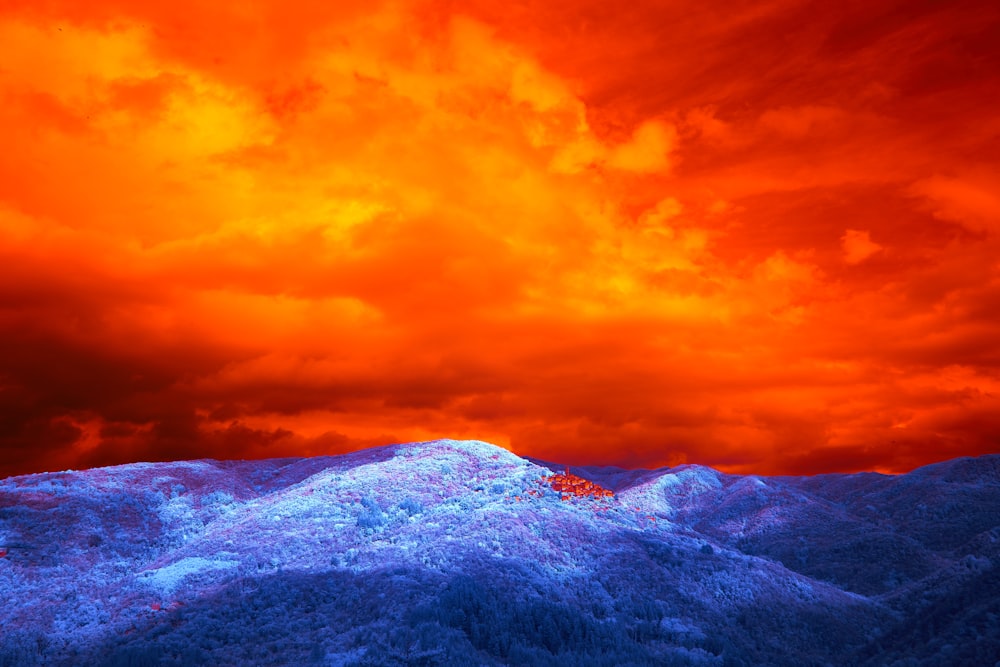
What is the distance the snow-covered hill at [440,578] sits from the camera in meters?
28.2

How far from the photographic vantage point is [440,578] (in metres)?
32.1

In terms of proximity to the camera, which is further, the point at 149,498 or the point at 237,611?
the point at 149,498

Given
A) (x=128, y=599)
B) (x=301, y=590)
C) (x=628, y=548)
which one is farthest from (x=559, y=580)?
(x=128, y=599)

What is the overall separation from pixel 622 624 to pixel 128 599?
884 inches

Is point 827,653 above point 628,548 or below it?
below

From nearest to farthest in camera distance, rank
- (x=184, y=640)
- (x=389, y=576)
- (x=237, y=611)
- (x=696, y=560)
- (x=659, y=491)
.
A: 1. (x=184, y=640)
2. (x=237, y=611)
3. (x=389, y=576)
4. (x=696, y=560)
5. (x=659, y=491)

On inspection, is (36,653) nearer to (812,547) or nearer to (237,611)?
(237,611)

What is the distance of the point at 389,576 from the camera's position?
108 feet

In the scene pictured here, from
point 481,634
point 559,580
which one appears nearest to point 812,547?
point 559,580

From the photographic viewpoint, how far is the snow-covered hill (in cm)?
2820

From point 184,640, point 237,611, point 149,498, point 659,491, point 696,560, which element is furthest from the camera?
point 659,491

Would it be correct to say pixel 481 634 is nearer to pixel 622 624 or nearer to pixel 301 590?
pixel 622 624

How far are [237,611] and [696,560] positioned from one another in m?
23.0

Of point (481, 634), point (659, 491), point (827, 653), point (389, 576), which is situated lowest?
point (827, 653)
